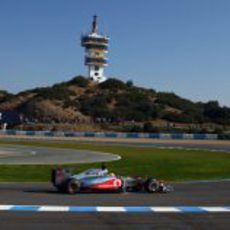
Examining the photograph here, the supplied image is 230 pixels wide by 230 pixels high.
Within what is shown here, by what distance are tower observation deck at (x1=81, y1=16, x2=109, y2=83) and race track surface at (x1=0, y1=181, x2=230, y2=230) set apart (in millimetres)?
127723

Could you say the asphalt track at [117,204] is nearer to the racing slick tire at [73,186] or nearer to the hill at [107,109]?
the racing slick tire at [73,186]

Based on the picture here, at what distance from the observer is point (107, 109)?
119 metres

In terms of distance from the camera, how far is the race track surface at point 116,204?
467 inches

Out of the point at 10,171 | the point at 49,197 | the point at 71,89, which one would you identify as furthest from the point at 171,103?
the point at 49,197

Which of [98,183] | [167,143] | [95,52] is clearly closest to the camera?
[98,183]

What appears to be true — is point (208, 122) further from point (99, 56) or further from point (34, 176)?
point (34, 176)

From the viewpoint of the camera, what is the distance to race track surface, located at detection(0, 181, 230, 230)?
38.9 feet

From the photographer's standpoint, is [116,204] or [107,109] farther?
[107,109]

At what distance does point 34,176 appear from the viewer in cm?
2491

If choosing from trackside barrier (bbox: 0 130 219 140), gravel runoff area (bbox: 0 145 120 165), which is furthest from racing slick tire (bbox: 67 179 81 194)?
trackside barrier (bbox: 0 130 219 140)

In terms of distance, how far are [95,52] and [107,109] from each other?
3622 cm

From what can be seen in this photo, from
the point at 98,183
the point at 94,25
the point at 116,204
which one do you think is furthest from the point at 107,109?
the point at 116,204

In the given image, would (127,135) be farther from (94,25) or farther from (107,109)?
(94,25)

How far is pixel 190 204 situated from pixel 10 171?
12.6 meters
